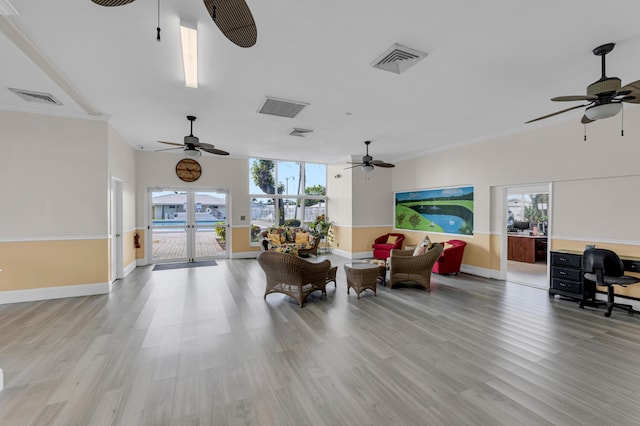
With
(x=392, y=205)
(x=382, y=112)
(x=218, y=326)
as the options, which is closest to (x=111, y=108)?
(x=218, y=326)

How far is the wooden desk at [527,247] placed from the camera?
24.9ft

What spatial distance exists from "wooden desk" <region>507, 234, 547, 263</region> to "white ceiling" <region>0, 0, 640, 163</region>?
392 centimetres

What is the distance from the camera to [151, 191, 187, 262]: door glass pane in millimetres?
7586

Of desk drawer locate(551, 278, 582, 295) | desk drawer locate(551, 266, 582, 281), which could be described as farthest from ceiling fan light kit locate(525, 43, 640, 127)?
desk drawer locate(551, 278, 582, 295)

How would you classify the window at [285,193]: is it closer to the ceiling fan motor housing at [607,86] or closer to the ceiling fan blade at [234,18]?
the ceiling fan blade at [234,18]

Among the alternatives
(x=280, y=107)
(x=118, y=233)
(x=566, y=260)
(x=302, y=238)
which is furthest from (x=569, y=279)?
(x=118, y=233)

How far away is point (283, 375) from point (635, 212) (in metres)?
5.55

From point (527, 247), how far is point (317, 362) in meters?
7.72

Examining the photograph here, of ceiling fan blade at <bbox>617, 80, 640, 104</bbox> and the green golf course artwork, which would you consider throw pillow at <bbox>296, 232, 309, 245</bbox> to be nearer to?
the green golf course artwork

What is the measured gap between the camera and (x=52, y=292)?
4570mm

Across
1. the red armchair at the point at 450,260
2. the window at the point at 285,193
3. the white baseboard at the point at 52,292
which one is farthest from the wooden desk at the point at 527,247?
the white baseboard at the point at 52,292

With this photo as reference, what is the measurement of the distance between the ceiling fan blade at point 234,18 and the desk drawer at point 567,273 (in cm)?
565

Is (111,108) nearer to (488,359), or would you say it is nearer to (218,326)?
(218,326)

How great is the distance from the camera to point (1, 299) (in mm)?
4309
